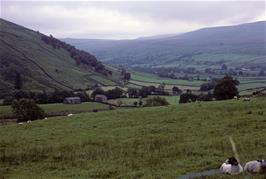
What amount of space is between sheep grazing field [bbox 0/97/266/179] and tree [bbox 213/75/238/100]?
699 inches

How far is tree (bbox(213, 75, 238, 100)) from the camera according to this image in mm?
60438

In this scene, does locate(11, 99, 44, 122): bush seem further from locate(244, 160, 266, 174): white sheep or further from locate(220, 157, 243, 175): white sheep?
locate(244, 160, 266, 174): white sheep

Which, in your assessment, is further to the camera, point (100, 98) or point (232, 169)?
point (100, 98)

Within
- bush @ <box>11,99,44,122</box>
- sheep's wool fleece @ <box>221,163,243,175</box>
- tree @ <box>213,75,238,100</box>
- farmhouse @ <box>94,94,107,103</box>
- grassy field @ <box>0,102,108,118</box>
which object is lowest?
farmhouse @ <box>94,94,107,103</box>

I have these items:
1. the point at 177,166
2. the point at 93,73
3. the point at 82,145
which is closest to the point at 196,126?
the point at 82,145

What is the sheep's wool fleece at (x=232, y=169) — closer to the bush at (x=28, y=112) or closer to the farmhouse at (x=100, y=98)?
the bush at (x=28, y=112)

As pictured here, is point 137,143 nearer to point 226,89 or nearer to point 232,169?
point 232,169

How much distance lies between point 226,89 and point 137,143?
3582 cm

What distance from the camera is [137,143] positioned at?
27875mm

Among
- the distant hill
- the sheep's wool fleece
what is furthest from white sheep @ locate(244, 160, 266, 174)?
the distant hill

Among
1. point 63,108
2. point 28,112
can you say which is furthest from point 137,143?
point 63,108

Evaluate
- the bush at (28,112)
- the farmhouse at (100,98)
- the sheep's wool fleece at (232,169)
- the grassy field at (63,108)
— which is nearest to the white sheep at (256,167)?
the sheep's wool fleece at (232,169)

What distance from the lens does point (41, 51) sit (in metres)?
199

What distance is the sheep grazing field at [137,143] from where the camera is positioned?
21.5 metres
